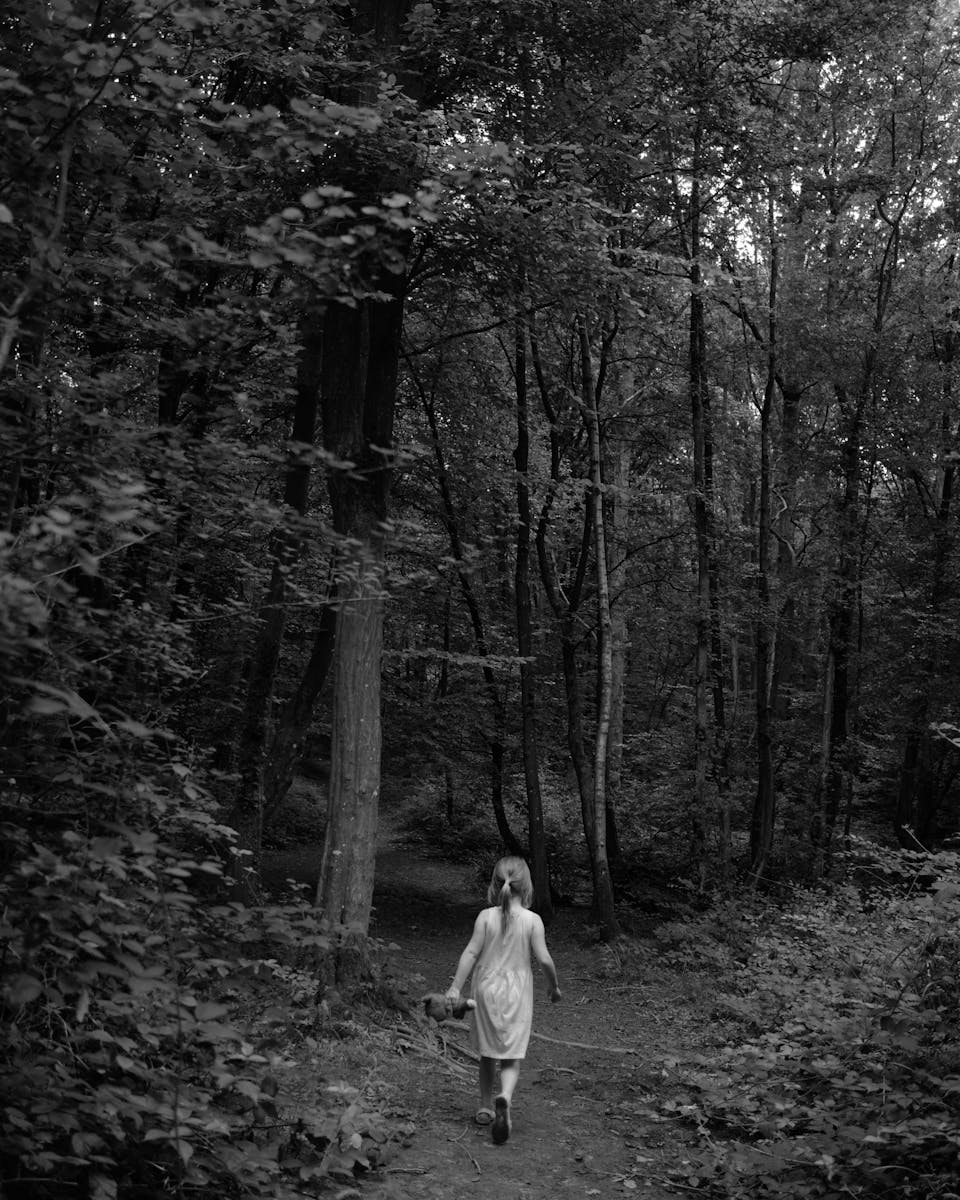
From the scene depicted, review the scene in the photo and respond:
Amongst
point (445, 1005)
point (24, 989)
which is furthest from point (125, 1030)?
point (445, 1005)

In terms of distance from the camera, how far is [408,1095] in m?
7.15

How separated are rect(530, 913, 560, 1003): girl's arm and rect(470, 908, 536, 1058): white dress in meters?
0.03

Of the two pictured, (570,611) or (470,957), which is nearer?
(470,957)

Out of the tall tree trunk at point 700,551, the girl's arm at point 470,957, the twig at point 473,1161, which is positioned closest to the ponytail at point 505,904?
the girl's arm at point 470,957

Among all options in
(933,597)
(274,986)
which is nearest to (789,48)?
(933,597)

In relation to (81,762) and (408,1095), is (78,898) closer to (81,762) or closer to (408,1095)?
(81,762)

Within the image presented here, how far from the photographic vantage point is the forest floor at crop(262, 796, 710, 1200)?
5.68 m

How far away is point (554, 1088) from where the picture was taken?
8.11 m

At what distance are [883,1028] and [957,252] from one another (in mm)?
18390

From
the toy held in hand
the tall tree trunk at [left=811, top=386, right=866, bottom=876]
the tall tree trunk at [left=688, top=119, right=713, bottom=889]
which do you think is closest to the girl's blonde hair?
the toy held in hand

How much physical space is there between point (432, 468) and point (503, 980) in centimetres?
1048

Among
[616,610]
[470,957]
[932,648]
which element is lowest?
[470,957]

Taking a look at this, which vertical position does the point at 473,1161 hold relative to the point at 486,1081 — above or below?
below

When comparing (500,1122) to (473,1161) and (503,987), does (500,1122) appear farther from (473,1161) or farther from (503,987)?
(503,987)
